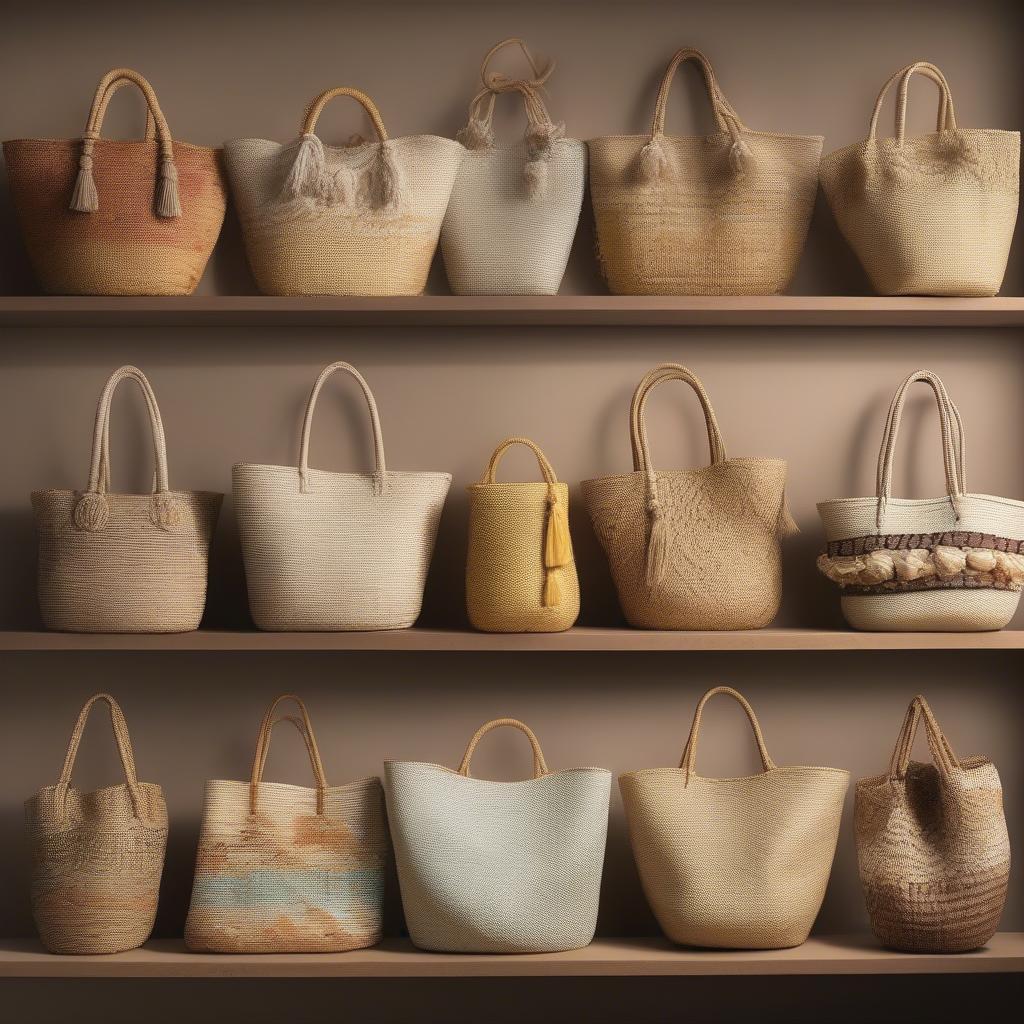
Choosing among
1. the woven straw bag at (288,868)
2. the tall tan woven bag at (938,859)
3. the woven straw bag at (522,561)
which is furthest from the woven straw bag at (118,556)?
the tall tan woven bag at (938,859)

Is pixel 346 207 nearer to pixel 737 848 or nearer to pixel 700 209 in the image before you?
pixel 700 209

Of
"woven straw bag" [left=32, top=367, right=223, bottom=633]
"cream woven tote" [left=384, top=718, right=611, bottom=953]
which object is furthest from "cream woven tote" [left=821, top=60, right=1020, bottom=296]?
"woven straw bag" [left=32, top=367, right=223, bottom=633]

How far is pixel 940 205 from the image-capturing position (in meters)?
2.14

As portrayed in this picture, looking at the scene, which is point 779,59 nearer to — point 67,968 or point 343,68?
point 343,68

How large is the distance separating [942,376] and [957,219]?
0.34 meters

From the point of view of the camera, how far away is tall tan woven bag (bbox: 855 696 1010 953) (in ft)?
6.82

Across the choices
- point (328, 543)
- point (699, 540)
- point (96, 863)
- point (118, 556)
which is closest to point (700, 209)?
point (699, 540)

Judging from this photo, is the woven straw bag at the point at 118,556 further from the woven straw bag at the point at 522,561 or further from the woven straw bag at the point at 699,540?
the woven straw bag at the point at 699,540

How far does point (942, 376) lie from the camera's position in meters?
2.37

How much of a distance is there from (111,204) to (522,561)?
3.03ft

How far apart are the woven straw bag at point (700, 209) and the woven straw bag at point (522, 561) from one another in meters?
0.44

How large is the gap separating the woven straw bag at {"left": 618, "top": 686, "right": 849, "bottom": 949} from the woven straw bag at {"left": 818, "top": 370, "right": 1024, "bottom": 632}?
0.31m

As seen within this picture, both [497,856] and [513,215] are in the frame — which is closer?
[497,856]

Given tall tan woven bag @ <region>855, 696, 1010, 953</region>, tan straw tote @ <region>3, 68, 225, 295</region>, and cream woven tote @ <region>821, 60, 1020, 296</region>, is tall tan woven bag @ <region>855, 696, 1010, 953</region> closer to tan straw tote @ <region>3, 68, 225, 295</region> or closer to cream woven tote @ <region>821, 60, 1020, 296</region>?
cream woven tote @ <region>821, 60, 1020, 296</region>
